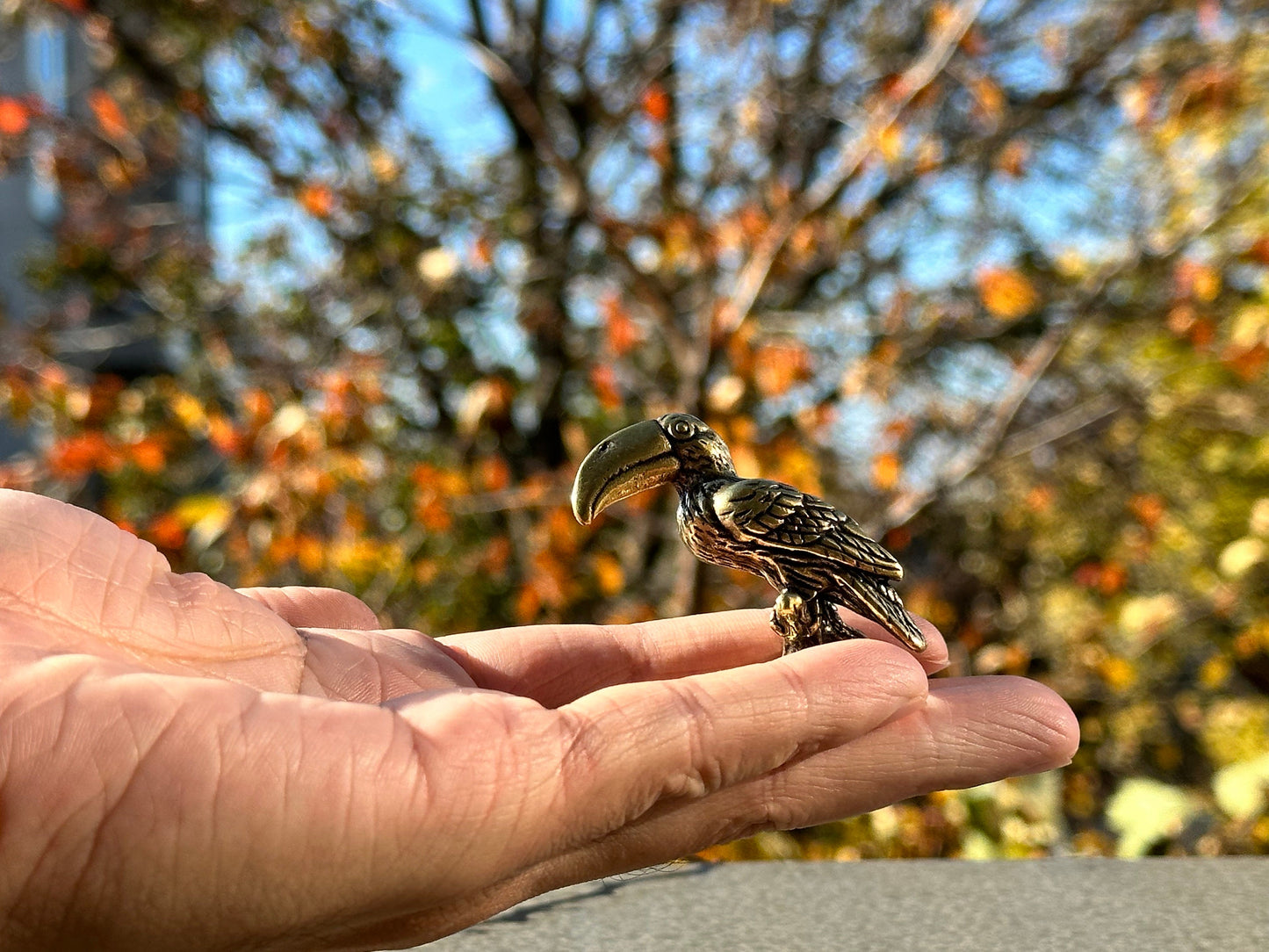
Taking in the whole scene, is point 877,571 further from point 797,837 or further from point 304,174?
point 304,174

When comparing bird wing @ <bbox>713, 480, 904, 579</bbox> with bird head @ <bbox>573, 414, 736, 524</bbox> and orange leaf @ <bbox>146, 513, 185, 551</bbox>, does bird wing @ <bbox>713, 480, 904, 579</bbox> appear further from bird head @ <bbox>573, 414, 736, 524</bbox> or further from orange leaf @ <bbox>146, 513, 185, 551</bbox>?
orange leaf @ <bbox>146, 513, 185, 551</bbox>

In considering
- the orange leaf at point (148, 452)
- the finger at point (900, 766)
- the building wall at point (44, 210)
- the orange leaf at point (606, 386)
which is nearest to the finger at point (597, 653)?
the finger at point (900, 766)

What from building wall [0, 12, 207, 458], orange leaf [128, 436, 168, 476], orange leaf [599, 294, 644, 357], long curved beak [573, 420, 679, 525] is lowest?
long curved beak [573, 420, 679, 525]

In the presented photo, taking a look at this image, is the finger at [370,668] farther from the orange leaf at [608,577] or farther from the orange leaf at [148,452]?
the orange leaf at [148,452]

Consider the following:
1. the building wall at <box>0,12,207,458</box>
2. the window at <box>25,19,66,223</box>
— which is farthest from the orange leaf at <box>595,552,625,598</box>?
the window at <box>25,19,66,223</box>

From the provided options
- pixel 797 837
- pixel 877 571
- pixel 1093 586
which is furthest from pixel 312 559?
pixel 1093 586

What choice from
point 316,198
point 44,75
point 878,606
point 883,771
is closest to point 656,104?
point 316,198

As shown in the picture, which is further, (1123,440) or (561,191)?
(1123,440)
